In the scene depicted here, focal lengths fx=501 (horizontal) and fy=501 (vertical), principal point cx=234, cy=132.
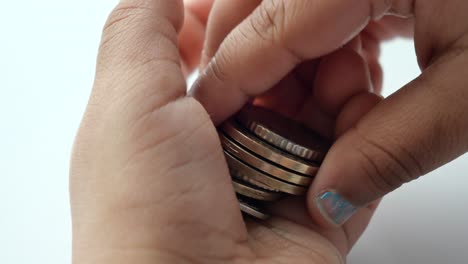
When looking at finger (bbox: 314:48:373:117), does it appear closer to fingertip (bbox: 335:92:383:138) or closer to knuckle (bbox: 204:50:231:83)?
fingertip (bbox: 335:92:383:138)

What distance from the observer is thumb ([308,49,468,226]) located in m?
0.66

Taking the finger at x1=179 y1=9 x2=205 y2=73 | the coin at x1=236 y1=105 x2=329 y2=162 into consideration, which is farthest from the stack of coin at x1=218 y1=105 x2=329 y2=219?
the finger at x1=179 y1=9 x2=205 y2=73

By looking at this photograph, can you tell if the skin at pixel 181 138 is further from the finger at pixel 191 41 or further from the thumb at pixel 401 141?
the finger at pixel 191 41

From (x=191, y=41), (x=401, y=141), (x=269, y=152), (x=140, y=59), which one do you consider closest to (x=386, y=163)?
(x=401, y=141)

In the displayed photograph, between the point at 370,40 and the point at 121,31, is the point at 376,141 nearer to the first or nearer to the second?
the point at 121,31

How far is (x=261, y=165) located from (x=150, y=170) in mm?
164

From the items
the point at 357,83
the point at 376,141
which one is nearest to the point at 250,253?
the point at 376,141

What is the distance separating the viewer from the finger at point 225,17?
93cm

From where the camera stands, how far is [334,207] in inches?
A: 30.5

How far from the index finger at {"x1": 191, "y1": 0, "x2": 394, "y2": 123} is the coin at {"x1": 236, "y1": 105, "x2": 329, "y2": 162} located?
0.04m

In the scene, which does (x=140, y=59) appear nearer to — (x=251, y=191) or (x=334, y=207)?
(x=251, y=191)

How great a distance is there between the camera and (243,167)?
0.76 meters

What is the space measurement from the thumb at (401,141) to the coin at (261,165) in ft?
0.08

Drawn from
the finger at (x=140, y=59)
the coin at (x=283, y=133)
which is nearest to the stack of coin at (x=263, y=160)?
the coin at (x=283, y=133)
